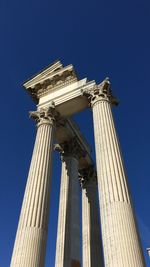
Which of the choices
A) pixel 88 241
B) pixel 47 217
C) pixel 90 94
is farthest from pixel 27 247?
pixel 90 94

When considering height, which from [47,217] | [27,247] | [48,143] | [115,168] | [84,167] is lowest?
[27,247]

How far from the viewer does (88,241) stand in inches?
1104

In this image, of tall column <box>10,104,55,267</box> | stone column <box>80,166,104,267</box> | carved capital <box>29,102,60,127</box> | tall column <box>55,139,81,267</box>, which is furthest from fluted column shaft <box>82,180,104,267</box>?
carved capital <box>29,102,60,127</box>

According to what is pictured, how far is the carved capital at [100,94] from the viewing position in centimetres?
2494

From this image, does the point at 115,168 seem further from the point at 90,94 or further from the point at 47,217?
the point at 90,94

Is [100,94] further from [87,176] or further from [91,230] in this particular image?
[91,230]

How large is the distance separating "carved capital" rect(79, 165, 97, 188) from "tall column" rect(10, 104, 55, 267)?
11165mm

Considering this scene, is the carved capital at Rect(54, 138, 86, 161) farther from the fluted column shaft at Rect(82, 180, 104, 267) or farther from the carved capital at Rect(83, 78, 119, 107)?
the carved capital at Rect(83, 78, 119, 107)

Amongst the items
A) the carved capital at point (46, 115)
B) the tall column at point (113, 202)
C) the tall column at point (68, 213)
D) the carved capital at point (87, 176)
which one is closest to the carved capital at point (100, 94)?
the tall column at point (113, 202)

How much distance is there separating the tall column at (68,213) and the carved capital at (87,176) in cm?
346

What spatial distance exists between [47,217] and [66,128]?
13.9 m

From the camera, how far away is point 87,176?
34750 millimetres

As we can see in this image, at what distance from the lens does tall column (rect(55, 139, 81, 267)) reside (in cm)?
2416

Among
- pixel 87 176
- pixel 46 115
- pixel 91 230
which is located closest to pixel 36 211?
pixel 46 115
